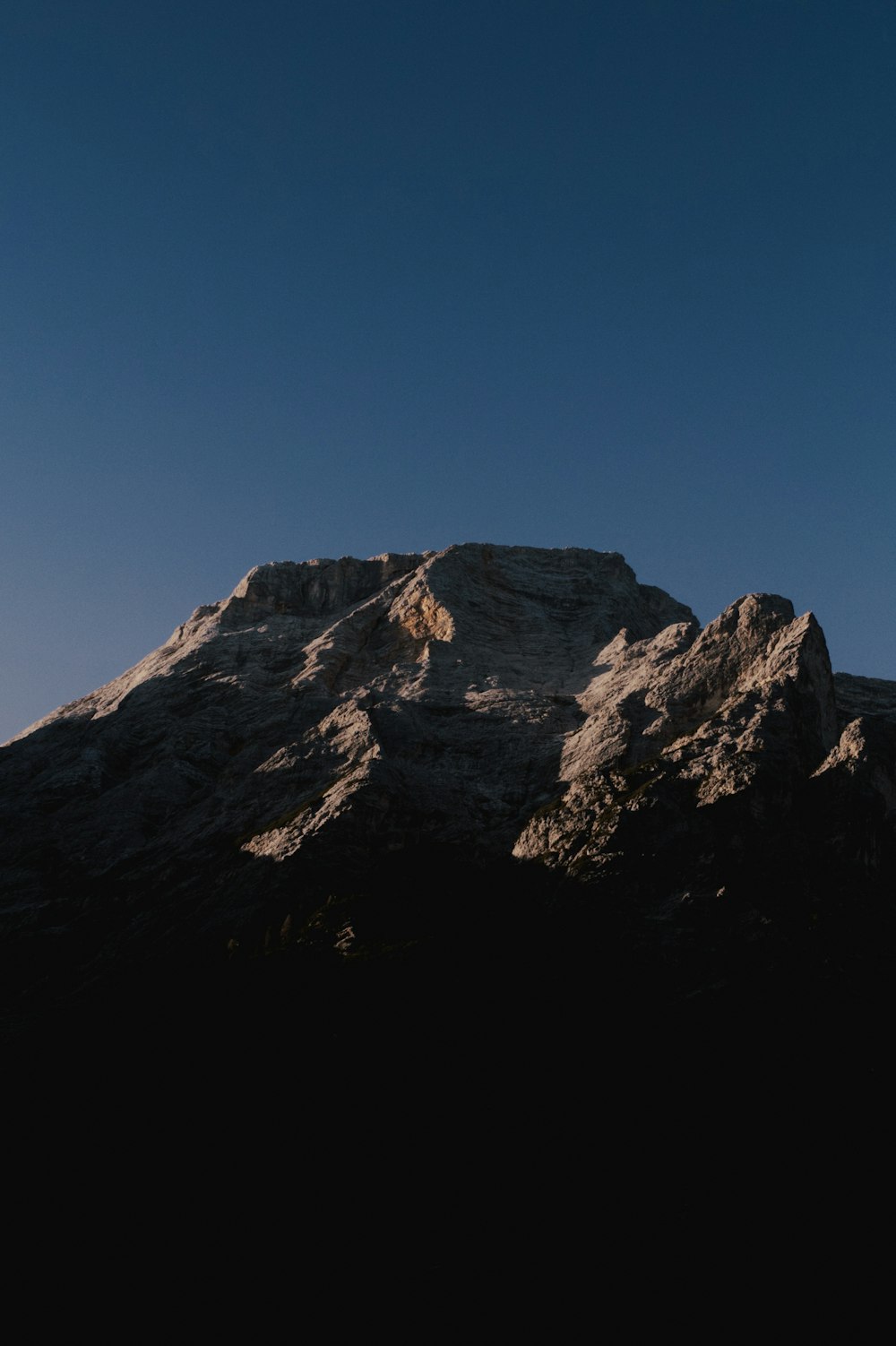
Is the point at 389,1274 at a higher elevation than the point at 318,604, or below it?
below

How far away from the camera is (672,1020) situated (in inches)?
2653

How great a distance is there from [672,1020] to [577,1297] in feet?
60.7

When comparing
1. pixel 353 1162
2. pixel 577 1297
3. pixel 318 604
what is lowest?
pixel 577 1297

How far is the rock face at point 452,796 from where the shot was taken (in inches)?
2997

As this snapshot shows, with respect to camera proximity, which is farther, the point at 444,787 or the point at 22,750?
the point at 22,750

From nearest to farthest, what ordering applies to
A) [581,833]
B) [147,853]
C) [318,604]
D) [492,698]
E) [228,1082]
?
[228,1082], [581,833], [147,853], [492,698], [318,604]

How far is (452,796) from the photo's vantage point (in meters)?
90.8

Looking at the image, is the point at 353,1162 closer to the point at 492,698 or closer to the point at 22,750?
the point at 492,698

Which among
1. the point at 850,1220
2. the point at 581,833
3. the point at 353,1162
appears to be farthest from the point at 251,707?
the point at 850,1220

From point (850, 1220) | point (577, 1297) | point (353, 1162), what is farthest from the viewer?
point (353, 1162)

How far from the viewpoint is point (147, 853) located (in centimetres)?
8888

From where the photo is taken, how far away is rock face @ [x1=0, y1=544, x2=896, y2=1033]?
250 ft

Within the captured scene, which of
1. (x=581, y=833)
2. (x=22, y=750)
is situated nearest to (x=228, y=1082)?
(x=581, y=833)

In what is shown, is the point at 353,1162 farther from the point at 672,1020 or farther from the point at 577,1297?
the point at 672,1020
